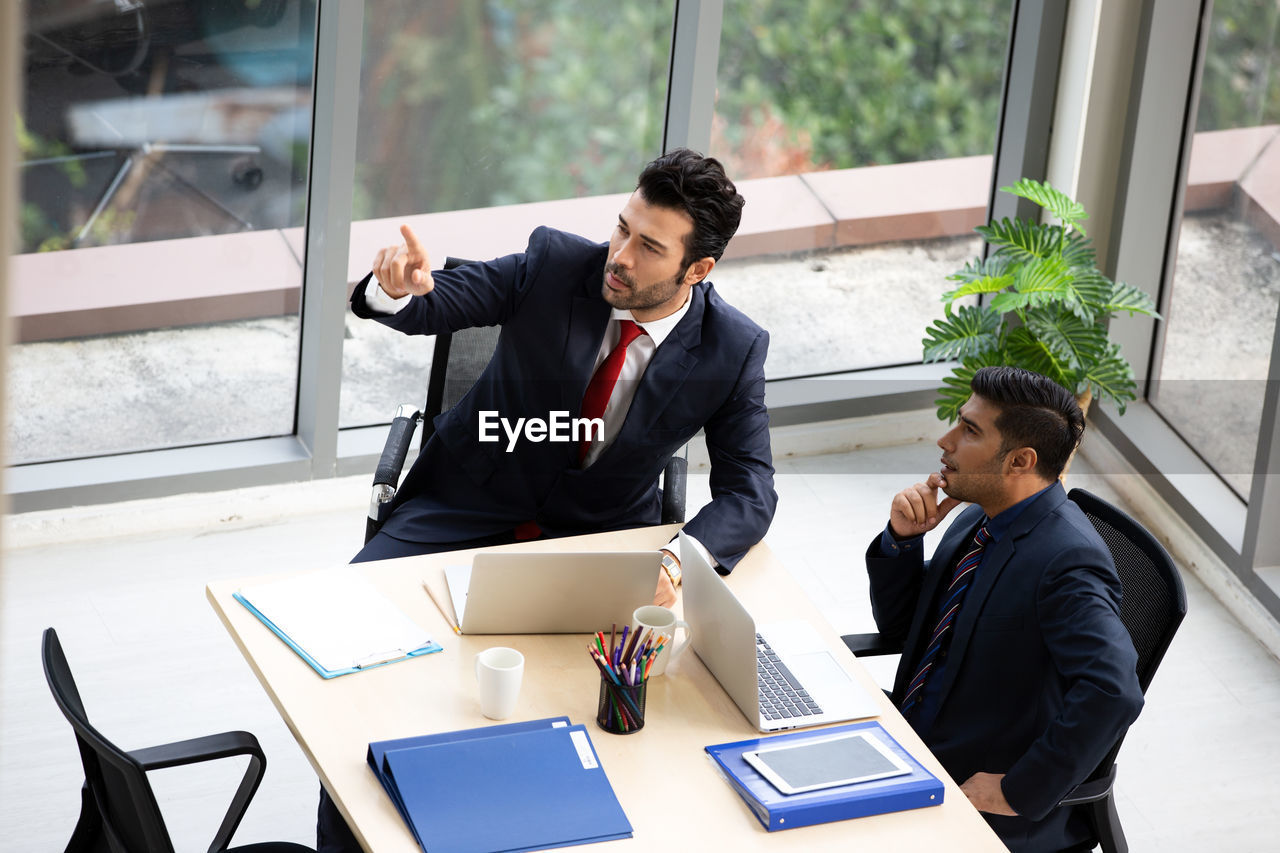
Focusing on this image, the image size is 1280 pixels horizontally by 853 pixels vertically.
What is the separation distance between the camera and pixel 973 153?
5.18 metres

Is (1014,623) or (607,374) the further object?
(607,374)

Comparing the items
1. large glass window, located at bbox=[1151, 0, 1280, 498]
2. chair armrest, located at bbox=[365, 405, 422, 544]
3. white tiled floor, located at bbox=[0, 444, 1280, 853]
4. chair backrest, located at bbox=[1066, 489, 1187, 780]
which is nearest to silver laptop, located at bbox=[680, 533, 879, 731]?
chair backrest, located at bbox=[1066, 489, 1187, 780]

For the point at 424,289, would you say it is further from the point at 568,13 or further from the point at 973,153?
the point at 973,153

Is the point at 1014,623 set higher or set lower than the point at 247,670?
higher

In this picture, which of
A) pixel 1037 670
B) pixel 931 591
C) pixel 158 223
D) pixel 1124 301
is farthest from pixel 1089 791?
pixel 158 223

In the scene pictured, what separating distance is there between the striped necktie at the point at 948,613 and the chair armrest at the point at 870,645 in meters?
0.12

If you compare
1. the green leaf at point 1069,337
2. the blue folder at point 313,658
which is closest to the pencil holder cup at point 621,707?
the blue folder at point 313,658

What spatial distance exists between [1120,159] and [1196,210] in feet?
1.02

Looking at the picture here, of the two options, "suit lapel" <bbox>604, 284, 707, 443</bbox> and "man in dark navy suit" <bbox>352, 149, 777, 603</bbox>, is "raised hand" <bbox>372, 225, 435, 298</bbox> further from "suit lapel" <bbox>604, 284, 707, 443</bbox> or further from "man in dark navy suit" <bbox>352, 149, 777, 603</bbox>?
"suit lapel" <bbox>604, 284, 707, 443</bbox>

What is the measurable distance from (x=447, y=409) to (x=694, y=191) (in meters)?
0.80

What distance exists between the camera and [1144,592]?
2.60 metres

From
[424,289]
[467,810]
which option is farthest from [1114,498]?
[467,810]

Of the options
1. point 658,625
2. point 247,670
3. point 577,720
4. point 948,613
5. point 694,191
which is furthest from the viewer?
point 247,670

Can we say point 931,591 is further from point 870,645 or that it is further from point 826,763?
point 826,763
